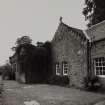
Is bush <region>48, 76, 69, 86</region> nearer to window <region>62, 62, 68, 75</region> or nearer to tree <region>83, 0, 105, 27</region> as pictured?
window <region>62, 62, 68, 75</region>

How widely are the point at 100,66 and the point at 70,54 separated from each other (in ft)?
13.2

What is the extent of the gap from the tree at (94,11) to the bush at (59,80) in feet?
54.5

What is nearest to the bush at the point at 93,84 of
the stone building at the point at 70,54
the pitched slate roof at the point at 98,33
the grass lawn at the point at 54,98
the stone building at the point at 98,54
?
the stone building at the point at 98,54

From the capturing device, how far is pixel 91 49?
13734mm

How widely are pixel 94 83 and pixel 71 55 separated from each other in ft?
14.5

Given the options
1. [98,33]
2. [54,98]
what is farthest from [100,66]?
[54,98]

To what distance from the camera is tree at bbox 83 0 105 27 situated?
27.9m

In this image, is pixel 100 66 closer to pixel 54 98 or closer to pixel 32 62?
pixel 54 98

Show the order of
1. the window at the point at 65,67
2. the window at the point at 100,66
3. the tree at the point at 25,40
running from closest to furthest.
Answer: the window at the point at 100,66
the window at the point at 65,67
the tree at the point at 25,40

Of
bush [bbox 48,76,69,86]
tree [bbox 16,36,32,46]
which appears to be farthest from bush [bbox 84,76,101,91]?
tree [bbox 16,36,32,46]

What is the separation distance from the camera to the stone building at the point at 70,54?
14.4 meters

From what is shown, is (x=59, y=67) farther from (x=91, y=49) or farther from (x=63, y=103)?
(x=63, y=103)

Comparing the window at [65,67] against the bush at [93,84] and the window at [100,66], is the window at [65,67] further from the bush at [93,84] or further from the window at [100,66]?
the bush at [93,84]

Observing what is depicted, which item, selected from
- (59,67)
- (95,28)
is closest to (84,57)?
(95,28)
